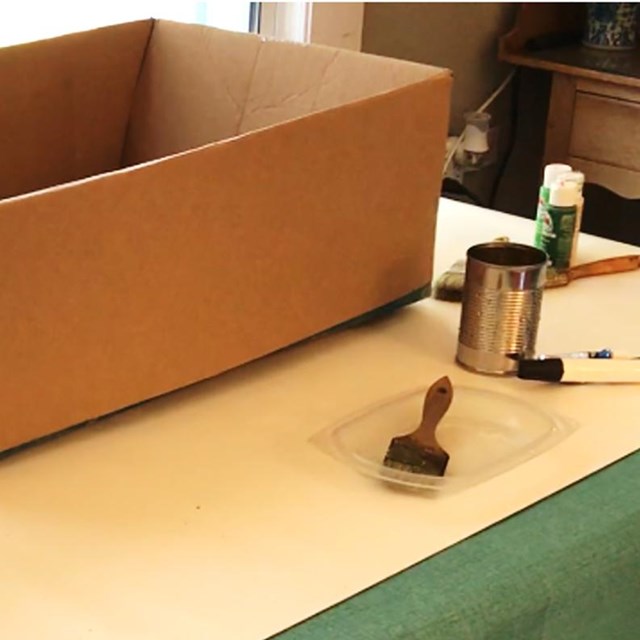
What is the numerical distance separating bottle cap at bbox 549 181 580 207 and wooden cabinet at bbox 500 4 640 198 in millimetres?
784

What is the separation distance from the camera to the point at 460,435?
0.91m

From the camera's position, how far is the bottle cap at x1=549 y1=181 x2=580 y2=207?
3.88 feet

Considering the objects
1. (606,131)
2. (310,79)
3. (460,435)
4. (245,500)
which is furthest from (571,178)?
(606,131)

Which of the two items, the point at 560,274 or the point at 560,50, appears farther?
the point at 560,50

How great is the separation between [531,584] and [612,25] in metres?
1.51

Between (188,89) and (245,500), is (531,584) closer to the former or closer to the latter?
(245,500)

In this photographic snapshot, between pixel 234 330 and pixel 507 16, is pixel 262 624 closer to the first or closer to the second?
pixel 234 330

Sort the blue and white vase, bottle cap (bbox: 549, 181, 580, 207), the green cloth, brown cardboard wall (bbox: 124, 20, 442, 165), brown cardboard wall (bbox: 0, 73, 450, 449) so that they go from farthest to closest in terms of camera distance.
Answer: the blue and white vase, bottle cap (bbox: 549, 181, 580, 207), brown cardboard wall (bbox: 124, 20, 442, 165), brown cardboard wall (bbox: 0, 73, 450, 449), the green cloth

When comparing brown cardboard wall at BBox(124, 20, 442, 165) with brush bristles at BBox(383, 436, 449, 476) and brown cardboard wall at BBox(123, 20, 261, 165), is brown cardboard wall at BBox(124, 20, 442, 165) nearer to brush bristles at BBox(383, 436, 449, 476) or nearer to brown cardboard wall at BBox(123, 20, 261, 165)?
brown cardboard wall at BBox(123, 20, 261, 165)

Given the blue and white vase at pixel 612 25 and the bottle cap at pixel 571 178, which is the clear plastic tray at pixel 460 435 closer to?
the bottle cap at pixel 571 178

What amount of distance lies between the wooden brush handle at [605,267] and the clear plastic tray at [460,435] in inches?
11.3

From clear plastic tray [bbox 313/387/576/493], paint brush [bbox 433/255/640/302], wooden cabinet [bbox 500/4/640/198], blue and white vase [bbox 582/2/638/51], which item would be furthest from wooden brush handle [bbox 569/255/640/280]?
blue and white vase [bbox 582/2/638/51]

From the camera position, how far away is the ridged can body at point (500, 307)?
38.0 inches

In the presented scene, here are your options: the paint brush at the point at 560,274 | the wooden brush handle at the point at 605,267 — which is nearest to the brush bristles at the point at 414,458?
the paint brush at the point at 560,274
